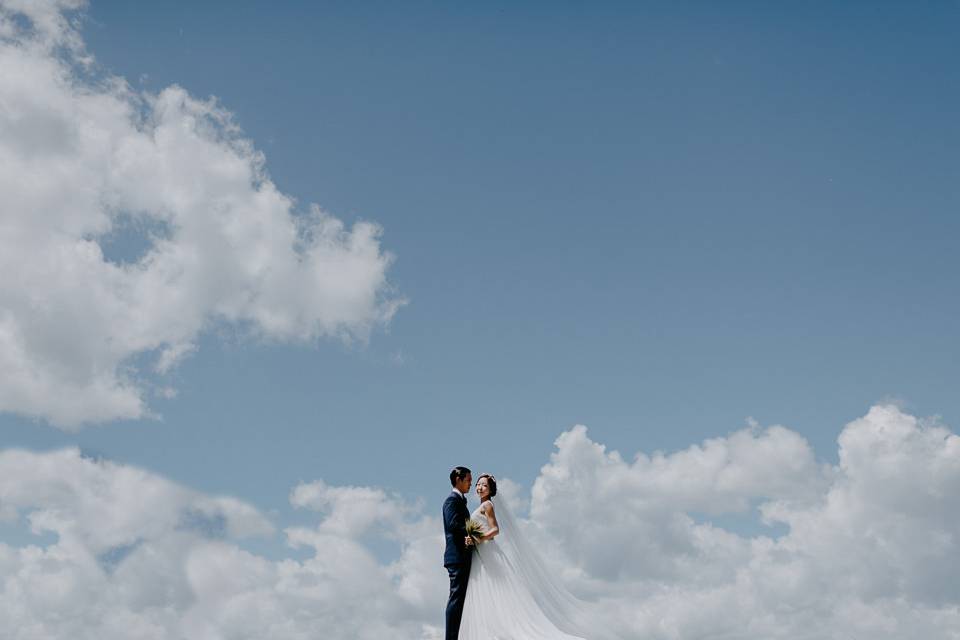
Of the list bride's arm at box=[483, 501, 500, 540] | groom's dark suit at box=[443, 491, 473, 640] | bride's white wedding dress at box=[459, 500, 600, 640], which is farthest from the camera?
bride's arm at box=[483, 501, 500, 540]

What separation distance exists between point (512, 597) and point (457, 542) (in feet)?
5.95

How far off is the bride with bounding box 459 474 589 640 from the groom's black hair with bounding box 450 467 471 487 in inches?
19.2

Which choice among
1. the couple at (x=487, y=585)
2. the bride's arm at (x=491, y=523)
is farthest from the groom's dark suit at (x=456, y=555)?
the bride's arm at (x=491, y=523)

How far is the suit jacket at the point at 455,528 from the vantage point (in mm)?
20000

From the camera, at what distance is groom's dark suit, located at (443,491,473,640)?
19984 mm

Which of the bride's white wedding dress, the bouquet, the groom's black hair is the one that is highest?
the groom's black hair

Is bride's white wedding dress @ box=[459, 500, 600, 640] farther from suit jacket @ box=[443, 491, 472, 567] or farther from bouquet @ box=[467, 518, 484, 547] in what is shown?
suit jacket @ box=[443, 491, 472, 567]

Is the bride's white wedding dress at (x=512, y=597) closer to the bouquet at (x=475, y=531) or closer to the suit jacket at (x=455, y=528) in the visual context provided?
the bouquet at (x=475, y=531)

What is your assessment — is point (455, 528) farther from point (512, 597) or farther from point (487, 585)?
point (512, 597)

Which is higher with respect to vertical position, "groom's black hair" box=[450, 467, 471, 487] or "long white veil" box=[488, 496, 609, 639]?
"groom's black hair" box=[450, 467, 471, 487]

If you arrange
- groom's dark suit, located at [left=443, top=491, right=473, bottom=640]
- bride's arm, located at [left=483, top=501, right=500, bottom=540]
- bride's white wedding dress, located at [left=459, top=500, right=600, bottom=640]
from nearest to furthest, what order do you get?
bride's white wedding dress, located at [left=459, top=500, right=600, bottom=640], groom's dark suit, located at [left=443, top=491, right=473, bottom=640], bride's arm, located at [left=483, top=501, right=500, bottom=540]

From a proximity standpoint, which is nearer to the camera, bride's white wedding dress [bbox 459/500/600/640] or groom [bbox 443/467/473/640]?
bride's white wedding dress [bbox 459/500/600/640]

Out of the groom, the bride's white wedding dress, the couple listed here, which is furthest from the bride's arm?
the groom

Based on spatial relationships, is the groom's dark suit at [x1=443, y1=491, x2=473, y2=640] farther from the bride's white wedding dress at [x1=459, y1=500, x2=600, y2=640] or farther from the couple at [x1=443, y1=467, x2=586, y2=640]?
the bride's white wedding dress at [x1=459, y1=500, x2=600, y2=640]
